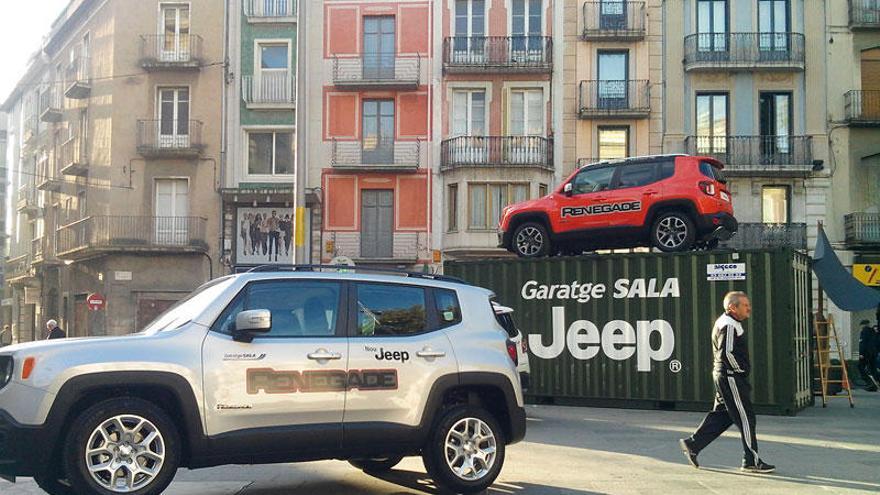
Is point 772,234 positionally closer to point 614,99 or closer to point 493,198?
point 614,99

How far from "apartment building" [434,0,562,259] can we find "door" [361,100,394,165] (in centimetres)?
180

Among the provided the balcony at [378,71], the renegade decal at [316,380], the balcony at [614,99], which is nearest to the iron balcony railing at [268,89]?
the balcony at [378,71]

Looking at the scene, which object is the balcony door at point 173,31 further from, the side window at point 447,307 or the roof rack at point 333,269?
the side window at point 447,307

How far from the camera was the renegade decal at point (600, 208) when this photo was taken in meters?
15.8

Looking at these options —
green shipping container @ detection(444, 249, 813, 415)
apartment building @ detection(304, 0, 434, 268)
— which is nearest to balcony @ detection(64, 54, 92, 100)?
apartment building @ detection(304, 0, 434, 268)

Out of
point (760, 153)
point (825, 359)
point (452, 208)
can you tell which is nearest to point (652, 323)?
point (825, 359)

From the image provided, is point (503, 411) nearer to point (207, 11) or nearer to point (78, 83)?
point (207, 11)

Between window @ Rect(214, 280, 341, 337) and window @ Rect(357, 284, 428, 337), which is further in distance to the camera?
window @ Rect(357, 284, 428, 337)

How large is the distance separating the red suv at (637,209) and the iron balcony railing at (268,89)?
1848 centimetres

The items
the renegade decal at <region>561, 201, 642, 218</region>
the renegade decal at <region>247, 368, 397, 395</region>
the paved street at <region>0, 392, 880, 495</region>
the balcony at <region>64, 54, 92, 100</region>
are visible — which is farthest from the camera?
the balcony at <region>64, 54, 92, 100</region>

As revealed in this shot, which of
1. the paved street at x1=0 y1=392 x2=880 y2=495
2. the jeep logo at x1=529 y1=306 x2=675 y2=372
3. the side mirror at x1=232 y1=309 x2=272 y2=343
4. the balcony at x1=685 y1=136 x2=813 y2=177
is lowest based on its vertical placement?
the paved street at x1=0 y1=392 x2=880 y2=495

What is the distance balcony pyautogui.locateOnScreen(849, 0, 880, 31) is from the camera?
32.2 meters

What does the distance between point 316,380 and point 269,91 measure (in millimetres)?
27647

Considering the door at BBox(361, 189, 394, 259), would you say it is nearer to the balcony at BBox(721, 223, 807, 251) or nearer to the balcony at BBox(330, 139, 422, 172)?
the balcony at BBox(330, 139, 422, 172)
